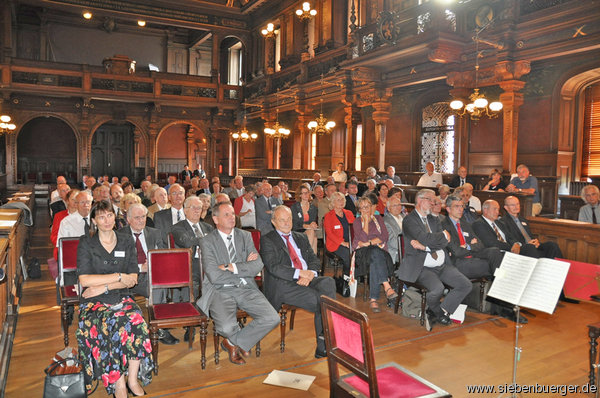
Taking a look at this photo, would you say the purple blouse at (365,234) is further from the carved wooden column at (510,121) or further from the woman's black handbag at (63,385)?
the carved wooden column at (510,121)

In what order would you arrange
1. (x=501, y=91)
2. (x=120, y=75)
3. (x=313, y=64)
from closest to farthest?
(x=501, y=91), (x=313, y=64), (x=120, y=75)

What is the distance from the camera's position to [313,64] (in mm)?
14180

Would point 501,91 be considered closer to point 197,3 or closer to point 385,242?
point 385,242

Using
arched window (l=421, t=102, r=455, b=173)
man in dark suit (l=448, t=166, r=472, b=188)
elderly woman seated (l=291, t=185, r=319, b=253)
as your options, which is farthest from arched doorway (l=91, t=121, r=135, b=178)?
elderly woman seated (l=291, t=185, r=319, b=253)

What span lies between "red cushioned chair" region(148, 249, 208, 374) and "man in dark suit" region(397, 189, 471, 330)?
2193 millimetres

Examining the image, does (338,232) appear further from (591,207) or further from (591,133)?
(591,133)

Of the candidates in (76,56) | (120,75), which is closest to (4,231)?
(120,75)

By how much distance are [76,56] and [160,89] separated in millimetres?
5557

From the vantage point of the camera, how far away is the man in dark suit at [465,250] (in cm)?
496

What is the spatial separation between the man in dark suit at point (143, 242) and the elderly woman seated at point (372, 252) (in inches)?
86.2

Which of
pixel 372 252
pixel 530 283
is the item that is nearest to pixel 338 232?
pixel 372 252

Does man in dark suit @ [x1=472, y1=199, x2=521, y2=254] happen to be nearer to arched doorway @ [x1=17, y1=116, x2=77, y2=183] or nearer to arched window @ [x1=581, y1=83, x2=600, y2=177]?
arched window @ [x1=581, y1=83, x2=600, y2=177]

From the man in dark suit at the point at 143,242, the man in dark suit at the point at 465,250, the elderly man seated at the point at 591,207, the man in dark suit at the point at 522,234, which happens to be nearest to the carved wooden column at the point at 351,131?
the elderly man seated at the point at 591,207

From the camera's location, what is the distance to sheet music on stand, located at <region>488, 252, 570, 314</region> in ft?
8.46
